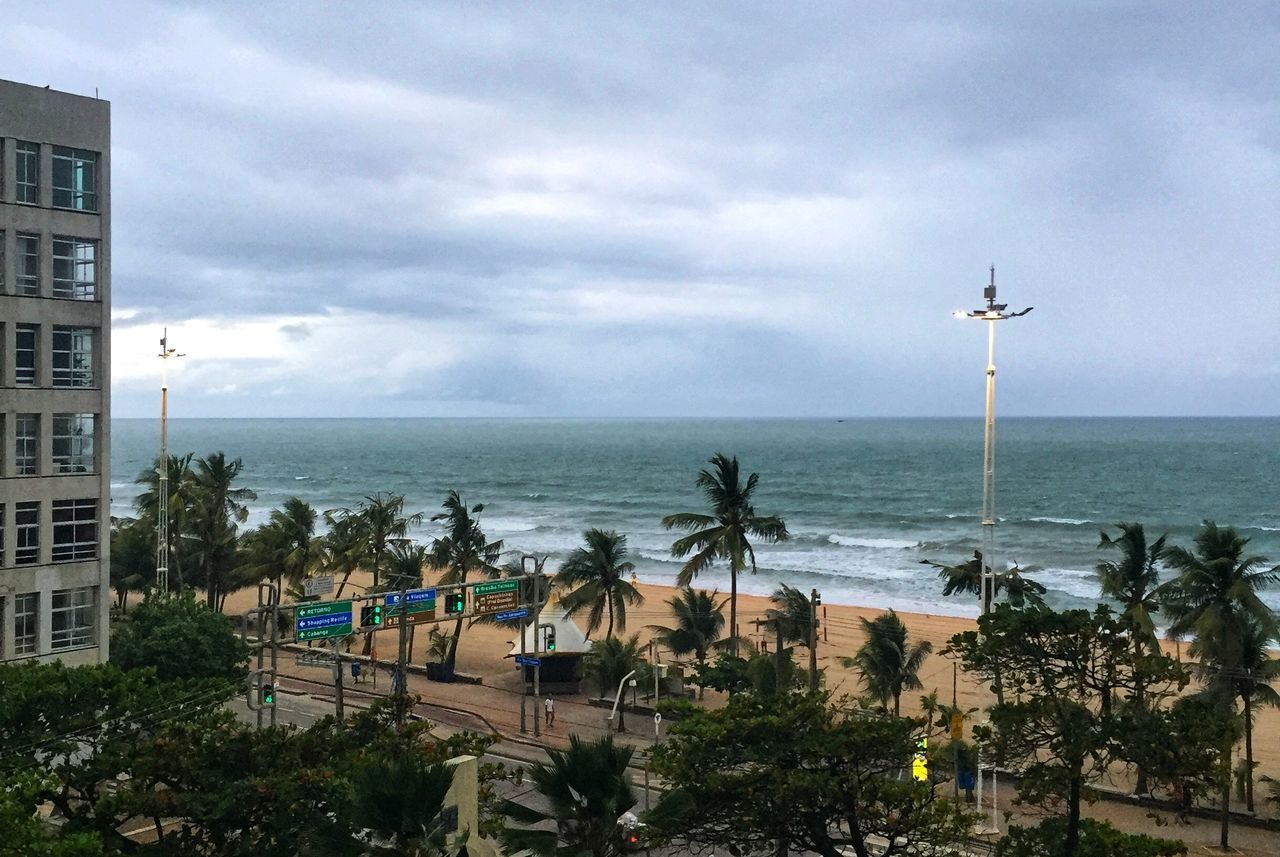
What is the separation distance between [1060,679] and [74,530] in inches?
1000

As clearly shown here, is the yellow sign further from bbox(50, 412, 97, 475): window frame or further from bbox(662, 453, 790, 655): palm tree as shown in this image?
bbox(50, 412, 97, 475): window frame

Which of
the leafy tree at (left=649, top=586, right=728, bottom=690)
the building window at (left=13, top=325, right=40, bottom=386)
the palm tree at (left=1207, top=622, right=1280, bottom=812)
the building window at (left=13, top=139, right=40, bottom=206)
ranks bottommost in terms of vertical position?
the leafy tree at (left=649, top=586, right=728, bottom=690)

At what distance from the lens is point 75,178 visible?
29.6 metres

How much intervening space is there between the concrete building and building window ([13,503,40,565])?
0.09 ft

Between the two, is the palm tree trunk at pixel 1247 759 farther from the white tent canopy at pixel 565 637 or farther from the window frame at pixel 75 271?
the window frame at pixel 75 271

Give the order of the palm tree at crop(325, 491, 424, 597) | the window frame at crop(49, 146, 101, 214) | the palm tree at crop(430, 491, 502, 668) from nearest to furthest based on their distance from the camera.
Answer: the window frame at crop(49, 146, 101, 214)
the palm tree at crop(430, 491, 502, 668)
the palm tree at crop(325, 491, 424, 597)

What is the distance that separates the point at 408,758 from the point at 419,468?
588ft

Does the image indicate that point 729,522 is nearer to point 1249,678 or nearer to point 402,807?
point 1249,678

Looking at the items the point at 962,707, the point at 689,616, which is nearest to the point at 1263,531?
the point at 962,707

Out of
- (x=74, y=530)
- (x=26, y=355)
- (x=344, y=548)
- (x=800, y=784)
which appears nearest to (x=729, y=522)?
(x=344, y=548)

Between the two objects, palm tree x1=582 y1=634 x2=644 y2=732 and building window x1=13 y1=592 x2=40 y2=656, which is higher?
building window x1=13 y1=592 x2=40 y2=656

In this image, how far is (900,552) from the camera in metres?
87.8

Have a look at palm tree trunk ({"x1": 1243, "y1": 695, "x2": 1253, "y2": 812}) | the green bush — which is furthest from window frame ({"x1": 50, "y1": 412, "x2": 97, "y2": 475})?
palm tree trunk ({"x1": 1243, "y1": 695, "x2": 1253, "y2": 812})

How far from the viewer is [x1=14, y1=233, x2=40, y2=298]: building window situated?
94.2 ft
